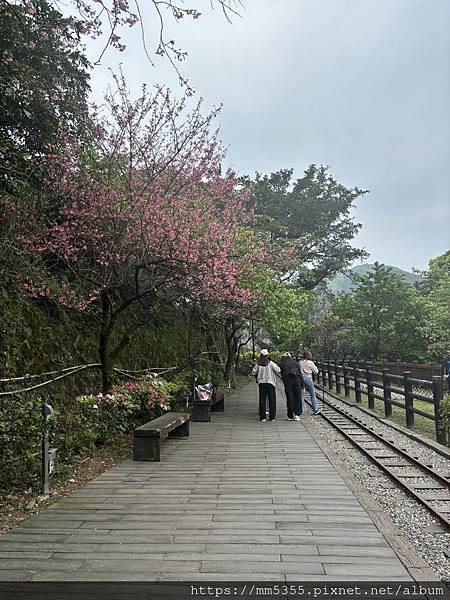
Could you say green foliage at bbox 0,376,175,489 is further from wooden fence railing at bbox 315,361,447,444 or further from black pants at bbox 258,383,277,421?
wooden fence railing at bbox 315,361,447,444

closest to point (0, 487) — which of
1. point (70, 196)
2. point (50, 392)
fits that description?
point (50, 392)

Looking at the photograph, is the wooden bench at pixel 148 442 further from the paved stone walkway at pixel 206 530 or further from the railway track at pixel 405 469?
the railway track at pixel 405 469

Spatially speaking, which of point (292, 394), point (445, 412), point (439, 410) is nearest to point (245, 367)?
point (292, 394)

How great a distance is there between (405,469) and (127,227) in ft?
18.0

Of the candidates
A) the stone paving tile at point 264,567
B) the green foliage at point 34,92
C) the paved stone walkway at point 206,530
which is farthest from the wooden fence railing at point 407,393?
the green foliage at point 34,92

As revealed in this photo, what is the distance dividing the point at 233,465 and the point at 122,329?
562cm

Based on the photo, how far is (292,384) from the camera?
11.1m

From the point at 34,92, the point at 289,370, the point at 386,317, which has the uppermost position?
the point at 34,92

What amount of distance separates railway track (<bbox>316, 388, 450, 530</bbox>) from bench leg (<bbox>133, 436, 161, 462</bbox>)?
10.4 feet

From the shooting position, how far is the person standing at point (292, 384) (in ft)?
36.8

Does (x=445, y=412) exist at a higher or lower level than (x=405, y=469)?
higher

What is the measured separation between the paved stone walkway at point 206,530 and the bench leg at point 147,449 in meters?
0.17

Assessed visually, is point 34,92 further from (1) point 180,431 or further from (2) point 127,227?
A: (1) point 180,431

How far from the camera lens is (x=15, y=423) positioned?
504 cm
